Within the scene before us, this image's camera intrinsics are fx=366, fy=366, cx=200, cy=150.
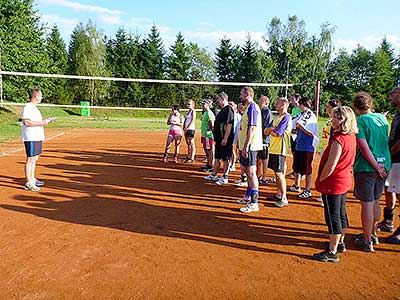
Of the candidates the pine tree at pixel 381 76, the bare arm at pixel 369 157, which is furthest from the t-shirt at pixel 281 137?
the pine tree at pixel 381 76

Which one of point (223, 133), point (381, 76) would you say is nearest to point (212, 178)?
point (223, 133)

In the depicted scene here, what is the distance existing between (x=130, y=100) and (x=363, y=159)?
33.6 meters

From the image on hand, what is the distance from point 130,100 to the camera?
120 feet

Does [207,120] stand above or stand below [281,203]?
above

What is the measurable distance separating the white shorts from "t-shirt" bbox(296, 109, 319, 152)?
211 cm

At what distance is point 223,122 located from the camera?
8.07 meters

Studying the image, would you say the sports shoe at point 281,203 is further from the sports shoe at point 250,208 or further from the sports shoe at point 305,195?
the sports shoe at point 305,195

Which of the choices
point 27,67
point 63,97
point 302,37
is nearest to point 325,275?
point 27,67

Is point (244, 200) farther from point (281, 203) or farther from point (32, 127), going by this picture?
point (32, 127)

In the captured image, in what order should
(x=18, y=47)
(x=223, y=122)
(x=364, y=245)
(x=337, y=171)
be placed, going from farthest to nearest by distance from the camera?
(x=18, y=47) < (x=223, y=122) < (x=364, y=245) < (x=337, y=171)

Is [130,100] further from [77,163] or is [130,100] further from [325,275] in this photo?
[325,275]

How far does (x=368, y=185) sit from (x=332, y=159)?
0.74 metres

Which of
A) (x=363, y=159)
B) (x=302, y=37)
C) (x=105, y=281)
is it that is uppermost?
(x=302, y=37)

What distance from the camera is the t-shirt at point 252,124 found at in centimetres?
578
